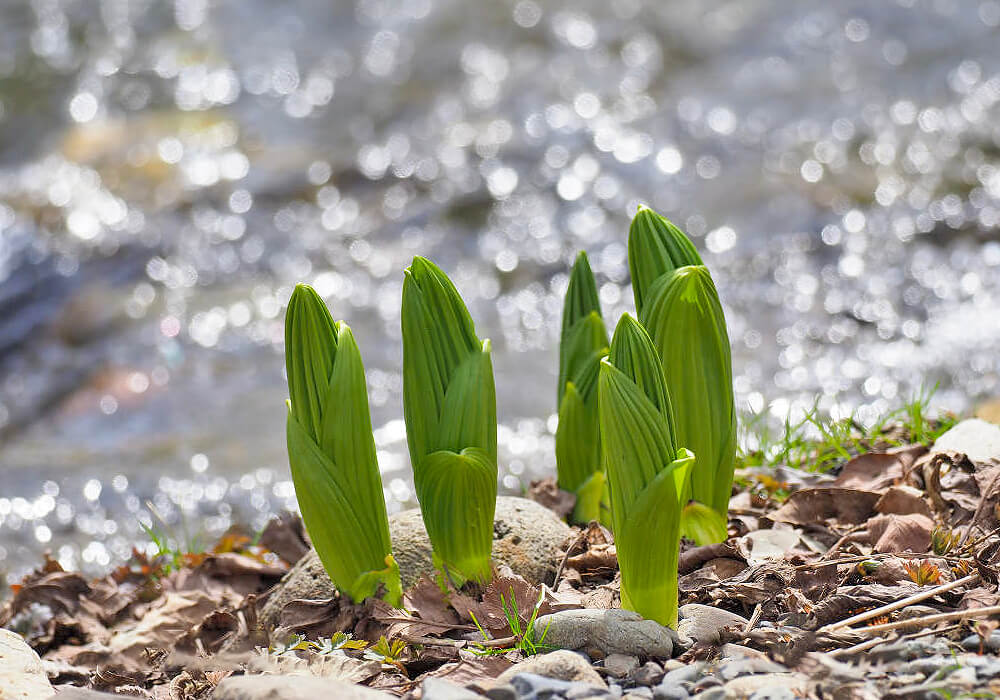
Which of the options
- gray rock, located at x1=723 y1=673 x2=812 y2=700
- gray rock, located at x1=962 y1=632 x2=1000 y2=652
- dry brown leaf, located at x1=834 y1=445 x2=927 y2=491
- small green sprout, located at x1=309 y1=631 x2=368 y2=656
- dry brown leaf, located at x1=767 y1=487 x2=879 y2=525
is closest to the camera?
gray rock, located at x1=723 y1=673 x2=812 y2=700

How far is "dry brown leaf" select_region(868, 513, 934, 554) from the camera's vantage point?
2490 mm

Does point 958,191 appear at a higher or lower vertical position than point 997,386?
higher

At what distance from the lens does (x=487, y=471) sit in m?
2.38

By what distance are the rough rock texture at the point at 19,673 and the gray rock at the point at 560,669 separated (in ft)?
3.52

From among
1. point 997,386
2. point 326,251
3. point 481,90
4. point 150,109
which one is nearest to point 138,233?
point 326,251

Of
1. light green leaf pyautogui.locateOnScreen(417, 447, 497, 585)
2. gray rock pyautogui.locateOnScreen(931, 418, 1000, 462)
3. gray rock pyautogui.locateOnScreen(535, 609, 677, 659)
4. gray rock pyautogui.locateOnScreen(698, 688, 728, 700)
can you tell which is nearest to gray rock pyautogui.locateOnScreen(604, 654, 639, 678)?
gray rock pyautogui.locateOnScreen(535, 609, 677, 659)

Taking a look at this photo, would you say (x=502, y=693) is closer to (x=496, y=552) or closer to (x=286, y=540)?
(x=496, y=552)

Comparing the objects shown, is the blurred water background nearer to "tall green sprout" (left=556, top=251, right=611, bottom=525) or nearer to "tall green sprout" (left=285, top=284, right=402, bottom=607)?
"tall green sprout" (left=556, top=251, right=611, bottom=525)

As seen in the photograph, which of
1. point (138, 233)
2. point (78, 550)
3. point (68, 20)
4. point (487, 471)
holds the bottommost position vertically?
point (78, 550)

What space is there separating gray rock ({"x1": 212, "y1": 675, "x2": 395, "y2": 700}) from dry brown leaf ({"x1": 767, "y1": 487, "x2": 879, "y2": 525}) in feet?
4.55

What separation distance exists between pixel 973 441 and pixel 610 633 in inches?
59.2

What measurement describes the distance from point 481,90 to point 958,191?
413 centimetres

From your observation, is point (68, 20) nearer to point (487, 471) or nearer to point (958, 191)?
point (958, 191)

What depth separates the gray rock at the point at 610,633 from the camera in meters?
2.06
